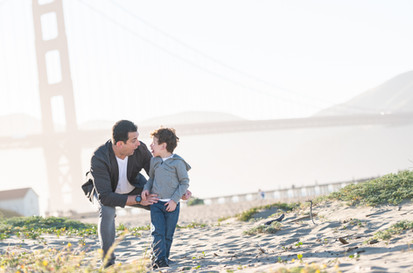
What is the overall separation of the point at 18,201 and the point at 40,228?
11.9 m

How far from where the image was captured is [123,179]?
5.64 m

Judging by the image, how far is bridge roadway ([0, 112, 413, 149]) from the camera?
37875 mm

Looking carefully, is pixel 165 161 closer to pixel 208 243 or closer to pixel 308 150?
pixel 208 243

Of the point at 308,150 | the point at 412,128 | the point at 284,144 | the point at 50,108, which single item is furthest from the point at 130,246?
the point at 284,144

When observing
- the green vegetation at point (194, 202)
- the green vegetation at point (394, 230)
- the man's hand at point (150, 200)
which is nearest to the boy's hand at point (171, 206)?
the man's hand at point (150, 200)

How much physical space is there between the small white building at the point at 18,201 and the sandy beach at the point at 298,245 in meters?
13.1

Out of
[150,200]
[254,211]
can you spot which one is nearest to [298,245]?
[150,200]

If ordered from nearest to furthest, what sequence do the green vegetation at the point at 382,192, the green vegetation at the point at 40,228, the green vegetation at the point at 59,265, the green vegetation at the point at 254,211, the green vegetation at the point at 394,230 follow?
the green vegetation at the point at 59,265, the green vegetation at the point at 394,230, the green vegetation at the point at 382,192, the green vegetation at the point at 40,228, the green vegetation at the point at 254,211

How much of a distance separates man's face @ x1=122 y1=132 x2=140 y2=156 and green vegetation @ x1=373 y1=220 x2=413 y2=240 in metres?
2.67

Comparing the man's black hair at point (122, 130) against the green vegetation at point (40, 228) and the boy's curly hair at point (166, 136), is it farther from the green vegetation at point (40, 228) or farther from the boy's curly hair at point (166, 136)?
the green vegetation at point (40, 228)

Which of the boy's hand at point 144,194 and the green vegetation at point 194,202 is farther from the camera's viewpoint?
the green vegetation at point 194,202

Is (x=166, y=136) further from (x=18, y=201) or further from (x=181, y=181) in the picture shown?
(x=18, y=201)

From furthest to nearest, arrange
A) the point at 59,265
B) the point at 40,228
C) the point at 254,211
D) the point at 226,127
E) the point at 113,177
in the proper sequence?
1. the point at 226,127
2. the point at 254,211
3. the point at 40,228
4. the point at 113,177
5. the point at 59,265

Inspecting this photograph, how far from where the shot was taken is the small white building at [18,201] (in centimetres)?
2112
